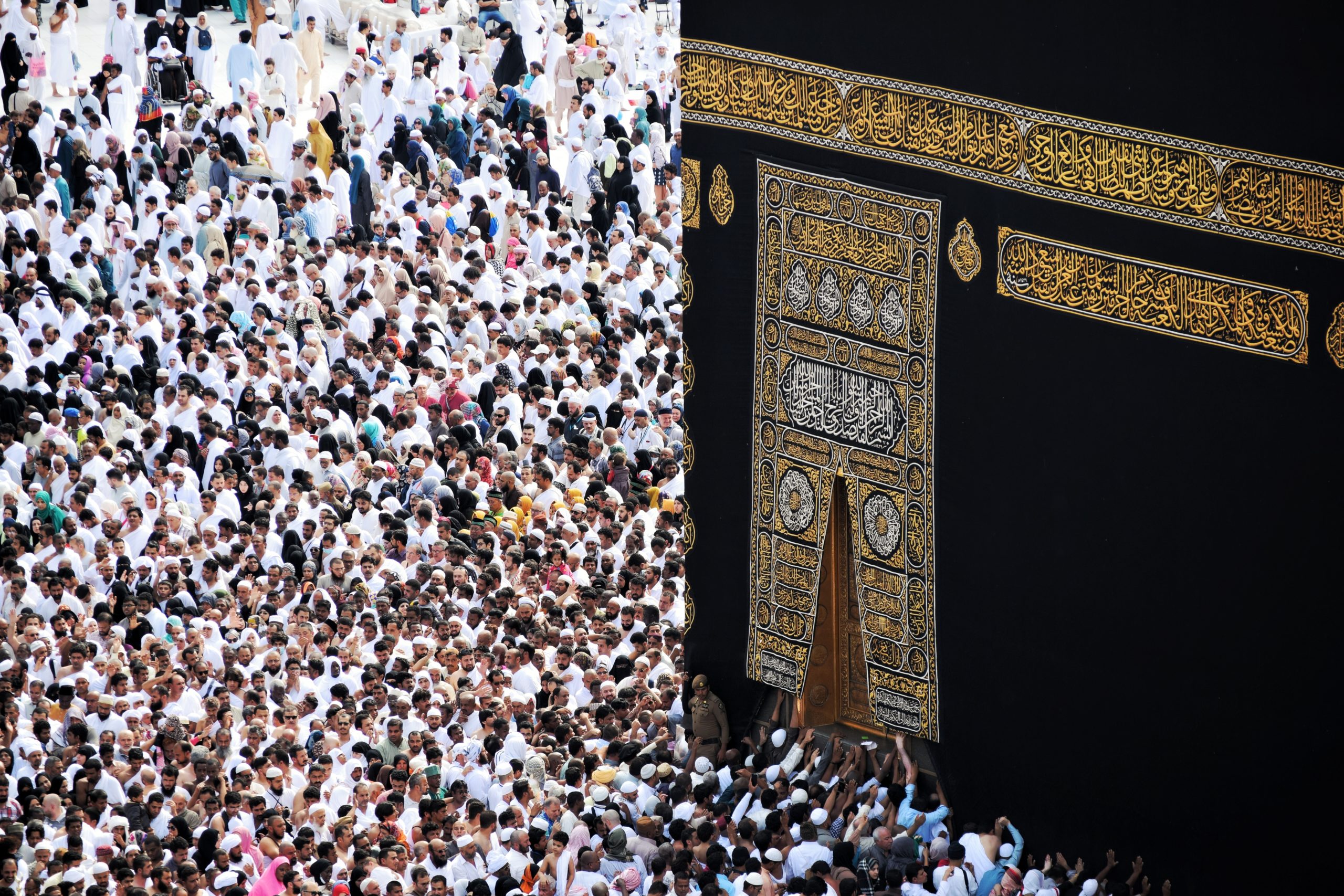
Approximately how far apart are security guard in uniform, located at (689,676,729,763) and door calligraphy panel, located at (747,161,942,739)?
264 millimetres

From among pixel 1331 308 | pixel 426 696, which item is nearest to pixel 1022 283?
pixel 1331 308

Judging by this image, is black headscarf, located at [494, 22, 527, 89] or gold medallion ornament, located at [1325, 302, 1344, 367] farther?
black headscarf, located at [494, 22, 527, 89]

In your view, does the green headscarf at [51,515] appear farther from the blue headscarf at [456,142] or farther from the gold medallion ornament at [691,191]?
the blue headscarf at [456,142]

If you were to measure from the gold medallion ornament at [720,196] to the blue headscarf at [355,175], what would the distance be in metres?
6.47

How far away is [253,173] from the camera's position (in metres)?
17.1

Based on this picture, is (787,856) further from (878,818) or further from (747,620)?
(747,620)

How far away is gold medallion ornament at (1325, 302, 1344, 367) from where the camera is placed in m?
8.68

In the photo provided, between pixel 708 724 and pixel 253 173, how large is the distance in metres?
7.70

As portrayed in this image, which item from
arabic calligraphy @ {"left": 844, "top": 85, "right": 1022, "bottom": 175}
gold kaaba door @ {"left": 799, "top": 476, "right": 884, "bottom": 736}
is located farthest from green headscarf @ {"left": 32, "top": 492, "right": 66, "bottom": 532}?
arabic calligraphy @ {"left": 844, "top": 85, "right": 1022, "bottom": 175}

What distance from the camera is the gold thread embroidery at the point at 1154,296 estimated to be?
29.1 ft

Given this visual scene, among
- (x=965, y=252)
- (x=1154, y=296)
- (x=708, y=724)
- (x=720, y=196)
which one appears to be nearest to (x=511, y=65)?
(x=720, y=196)

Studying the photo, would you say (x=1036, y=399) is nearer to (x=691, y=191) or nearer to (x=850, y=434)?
(x=850, y=434)

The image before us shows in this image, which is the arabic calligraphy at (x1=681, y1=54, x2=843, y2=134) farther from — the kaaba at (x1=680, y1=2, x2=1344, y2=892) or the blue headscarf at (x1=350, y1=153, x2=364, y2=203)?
the blue headscarf at (x1=350, y1=153, x2=364, y2=203)

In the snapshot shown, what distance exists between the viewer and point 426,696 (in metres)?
10.9
